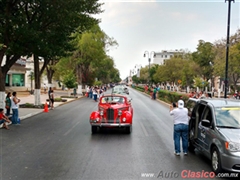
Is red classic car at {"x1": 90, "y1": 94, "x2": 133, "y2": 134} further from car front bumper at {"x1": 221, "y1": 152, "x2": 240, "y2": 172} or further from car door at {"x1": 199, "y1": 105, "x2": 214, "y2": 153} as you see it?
car front bumper at {"x1": 221, "y1": 152, "x2": 240, "y2": 172}

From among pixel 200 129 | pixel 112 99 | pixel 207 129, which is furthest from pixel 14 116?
pixel 207 129

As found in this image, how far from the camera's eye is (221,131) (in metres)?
6.86

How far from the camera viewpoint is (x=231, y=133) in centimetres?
667

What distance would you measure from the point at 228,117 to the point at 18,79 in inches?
1817

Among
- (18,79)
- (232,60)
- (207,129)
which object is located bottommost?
(207,129)

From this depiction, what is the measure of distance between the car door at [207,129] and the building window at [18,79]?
4393cm

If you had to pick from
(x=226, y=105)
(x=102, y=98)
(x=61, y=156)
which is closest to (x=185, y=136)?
(x=226, y=105)

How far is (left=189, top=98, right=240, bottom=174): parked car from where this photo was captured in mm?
6278

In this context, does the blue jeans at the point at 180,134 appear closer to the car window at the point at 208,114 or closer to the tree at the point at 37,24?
the car window at the point at 208,114

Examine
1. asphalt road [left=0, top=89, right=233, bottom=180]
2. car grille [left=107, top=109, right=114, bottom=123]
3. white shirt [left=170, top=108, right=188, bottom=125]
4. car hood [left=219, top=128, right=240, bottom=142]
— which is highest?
white shirt [left=170, top=108, right=188, bottom=125]

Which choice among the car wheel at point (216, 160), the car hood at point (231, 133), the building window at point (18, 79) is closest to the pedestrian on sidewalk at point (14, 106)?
the car wheel at point (216, 160)

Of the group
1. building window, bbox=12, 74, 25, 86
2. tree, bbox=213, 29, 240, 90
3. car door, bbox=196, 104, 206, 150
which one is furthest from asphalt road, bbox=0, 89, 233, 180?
building window, bbox=12, 74, 25, 86

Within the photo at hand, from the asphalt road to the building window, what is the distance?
37.2 m

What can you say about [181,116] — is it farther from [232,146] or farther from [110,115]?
[110,115]
